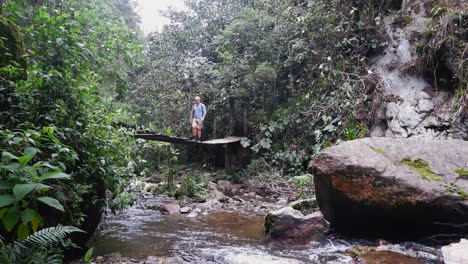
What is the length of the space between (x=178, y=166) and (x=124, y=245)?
745cm

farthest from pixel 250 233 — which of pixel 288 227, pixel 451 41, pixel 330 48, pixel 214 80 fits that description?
pixel 214 80

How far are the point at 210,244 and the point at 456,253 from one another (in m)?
2.50

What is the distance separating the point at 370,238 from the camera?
160 inches

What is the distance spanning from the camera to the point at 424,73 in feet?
22.6

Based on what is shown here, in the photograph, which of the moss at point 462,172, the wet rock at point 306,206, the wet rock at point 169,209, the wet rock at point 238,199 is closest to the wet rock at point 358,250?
the moss at point 462,172

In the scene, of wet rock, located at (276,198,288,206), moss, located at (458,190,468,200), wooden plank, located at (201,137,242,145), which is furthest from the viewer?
wooden plank, located at (201,137,242,145)

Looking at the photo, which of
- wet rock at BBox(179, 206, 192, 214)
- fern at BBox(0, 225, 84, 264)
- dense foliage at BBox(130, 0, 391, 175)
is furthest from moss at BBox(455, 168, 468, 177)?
wet rock at BBox(179, 206, 192, 214)

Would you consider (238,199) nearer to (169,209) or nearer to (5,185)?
(169,209)

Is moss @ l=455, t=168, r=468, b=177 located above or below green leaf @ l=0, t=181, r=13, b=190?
below

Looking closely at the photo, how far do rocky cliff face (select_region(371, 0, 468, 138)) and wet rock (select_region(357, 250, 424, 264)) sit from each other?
3.03m

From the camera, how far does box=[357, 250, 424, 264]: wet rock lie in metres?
3.34

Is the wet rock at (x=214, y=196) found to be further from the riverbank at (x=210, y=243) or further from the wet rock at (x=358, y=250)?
the wet rock at (x=358, y=250)

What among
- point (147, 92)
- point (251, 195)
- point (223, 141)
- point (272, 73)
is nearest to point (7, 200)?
point (251, 195)

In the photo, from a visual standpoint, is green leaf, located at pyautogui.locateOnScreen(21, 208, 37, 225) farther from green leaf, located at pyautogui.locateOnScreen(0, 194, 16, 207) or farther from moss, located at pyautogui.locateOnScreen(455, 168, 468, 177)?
moss, located at pyautogui.locateOnScreen(455, 168, 468, 177)
